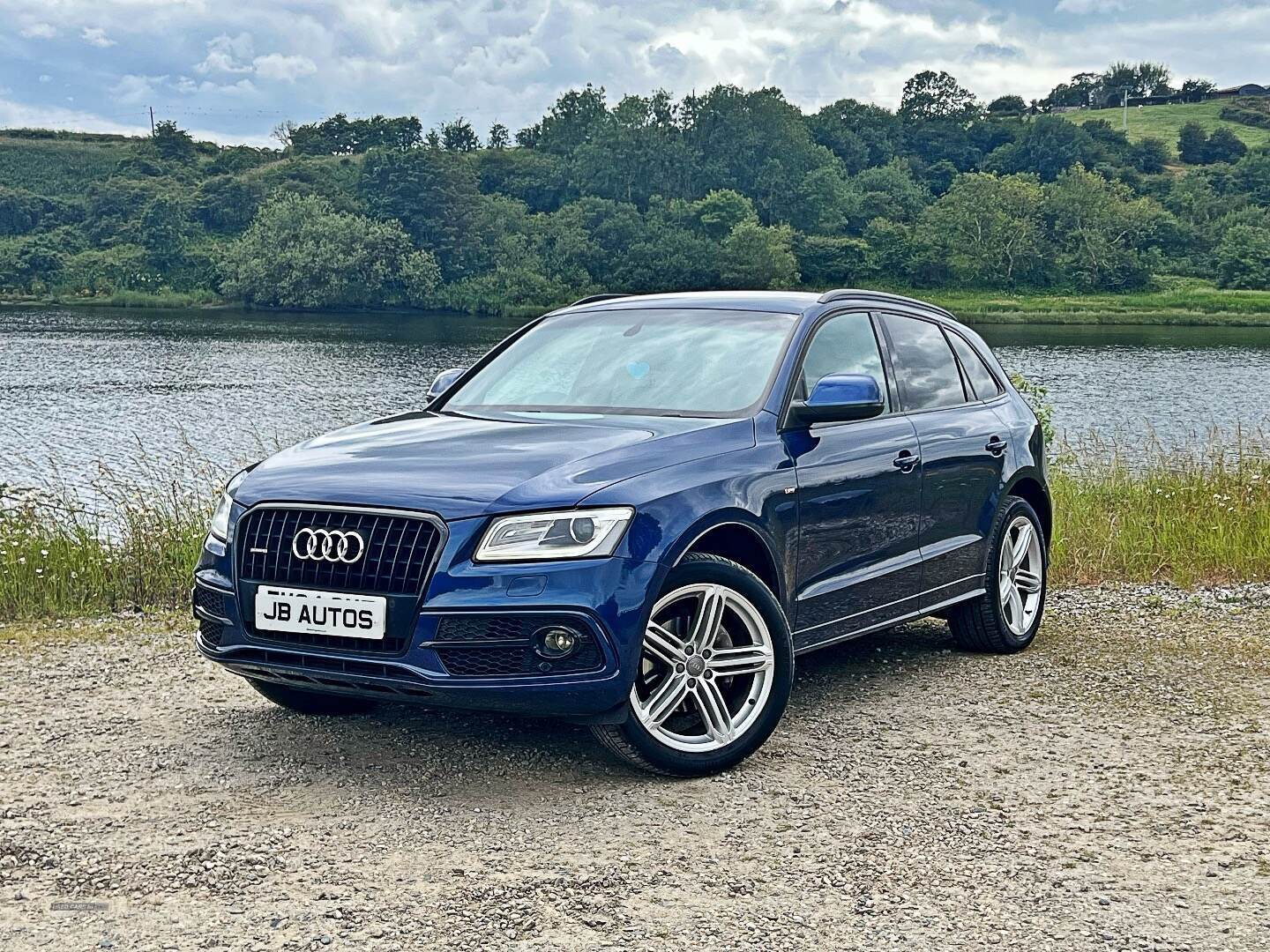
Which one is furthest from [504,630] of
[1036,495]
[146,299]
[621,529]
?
[146,299]

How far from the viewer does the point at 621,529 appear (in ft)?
15.7

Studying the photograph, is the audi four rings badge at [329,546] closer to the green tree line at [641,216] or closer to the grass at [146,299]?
the green tree line at [641,216]

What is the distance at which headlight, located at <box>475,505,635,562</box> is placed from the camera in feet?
15.4

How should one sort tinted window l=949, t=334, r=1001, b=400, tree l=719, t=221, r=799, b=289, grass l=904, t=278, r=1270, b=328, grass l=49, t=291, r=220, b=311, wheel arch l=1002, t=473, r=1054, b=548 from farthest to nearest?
tree l=719, t=221, r=799, b=289 < grass l=49, t=291, r=220, b=311 < grass l=904, t=278, r=1270, b=328 < wheel arch l=1002, t=473, r=1054, b=548 < tinted window l=949, t=334, r=1001, b=400

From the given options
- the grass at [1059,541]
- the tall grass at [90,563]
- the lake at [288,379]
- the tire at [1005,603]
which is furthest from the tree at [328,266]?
the tire at [1005,603]

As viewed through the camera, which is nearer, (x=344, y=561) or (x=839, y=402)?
(x=344, y=561)

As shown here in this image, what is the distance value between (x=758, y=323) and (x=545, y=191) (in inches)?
5436

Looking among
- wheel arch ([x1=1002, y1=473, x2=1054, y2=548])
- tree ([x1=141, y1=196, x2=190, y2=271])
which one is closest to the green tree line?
tree ([x1=141, y1=196, x2=190, y2=271])

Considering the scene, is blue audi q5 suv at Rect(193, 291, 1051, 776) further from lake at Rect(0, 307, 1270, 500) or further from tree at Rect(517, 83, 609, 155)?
tree at Rect(517, 83, 609, 155)

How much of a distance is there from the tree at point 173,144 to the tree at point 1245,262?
107 meters

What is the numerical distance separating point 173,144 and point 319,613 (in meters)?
167

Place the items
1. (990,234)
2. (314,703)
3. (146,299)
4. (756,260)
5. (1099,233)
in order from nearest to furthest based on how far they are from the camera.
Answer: (314,703) → (146,299) → (756,260) → (1099,233) → (990,234)

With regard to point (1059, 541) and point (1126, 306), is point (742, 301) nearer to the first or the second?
point (1059, 541)

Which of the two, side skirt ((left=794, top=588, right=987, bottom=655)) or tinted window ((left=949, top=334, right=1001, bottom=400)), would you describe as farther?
tinted window ((left=949, top=334, right=1001, bottom=400))
